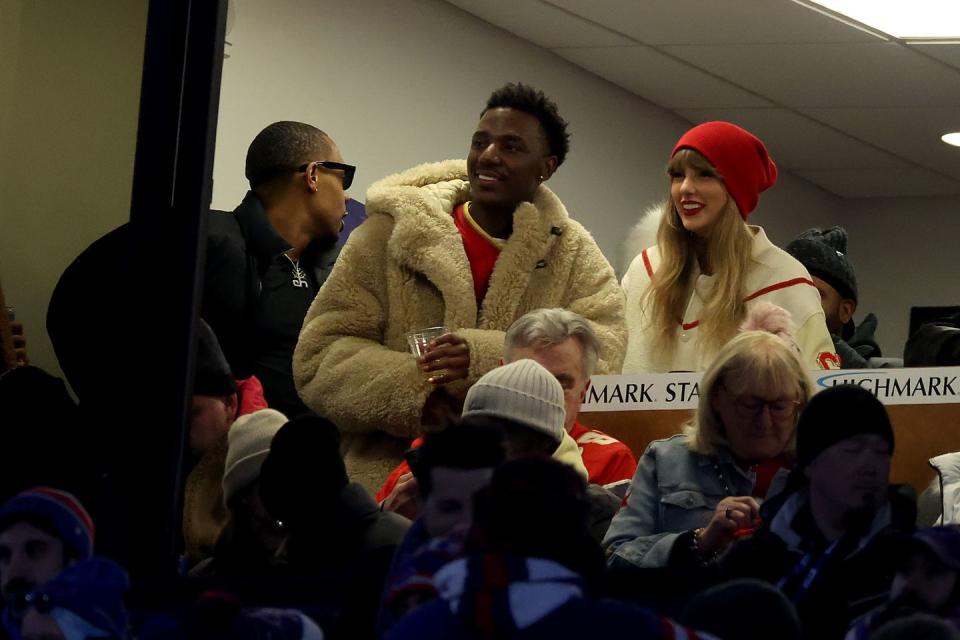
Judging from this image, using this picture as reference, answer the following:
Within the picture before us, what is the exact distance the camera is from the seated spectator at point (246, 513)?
1343 millimetres

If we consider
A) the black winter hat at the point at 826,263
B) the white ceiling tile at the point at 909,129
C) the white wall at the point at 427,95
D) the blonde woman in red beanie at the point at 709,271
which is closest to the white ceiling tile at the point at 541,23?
the white wall at the point at 427,95

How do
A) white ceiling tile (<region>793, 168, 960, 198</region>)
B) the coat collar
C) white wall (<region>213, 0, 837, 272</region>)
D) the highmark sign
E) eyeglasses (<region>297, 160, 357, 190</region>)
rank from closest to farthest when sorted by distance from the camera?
the highmark sign < the coat collar < eyeglasses (<region>297, 160, 357, 190</region>) < white ceiling tile (<region>793, 168, 960, 198</region>) < white wall (<region>213, 0, 837, 272</region>)

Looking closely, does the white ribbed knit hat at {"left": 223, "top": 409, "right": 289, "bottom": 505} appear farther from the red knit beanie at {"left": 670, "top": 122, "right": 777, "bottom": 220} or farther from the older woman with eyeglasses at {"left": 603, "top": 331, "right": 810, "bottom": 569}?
the red knit beanie at {"left": 670, "top": 122, "right": 777, "bottom": 220}

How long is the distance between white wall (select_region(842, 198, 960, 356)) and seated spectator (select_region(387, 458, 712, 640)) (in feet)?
9.56

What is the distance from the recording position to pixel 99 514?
4.40 ft

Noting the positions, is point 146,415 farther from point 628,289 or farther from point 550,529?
point 628,289

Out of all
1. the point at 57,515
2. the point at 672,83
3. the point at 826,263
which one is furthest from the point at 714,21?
the point at 57,515

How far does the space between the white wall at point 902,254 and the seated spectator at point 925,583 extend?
2.74m

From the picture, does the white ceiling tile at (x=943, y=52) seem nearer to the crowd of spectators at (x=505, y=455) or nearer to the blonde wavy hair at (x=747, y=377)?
the crowd of spectators at (x=505, y=455)

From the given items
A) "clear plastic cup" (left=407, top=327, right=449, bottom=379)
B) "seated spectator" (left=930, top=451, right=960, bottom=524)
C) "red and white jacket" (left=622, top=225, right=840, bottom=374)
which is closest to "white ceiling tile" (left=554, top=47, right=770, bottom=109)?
"red and white jacket" (left=622, top=225, right=840, bottom=374)

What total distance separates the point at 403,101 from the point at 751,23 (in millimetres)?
1065

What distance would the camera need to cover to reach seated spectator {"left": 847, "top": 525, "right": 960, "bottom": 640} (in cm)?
116

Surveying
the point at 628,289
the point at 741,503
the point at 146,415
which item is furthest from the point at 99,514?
the point at 628,289

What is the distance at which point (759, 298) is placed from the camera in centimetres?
225
